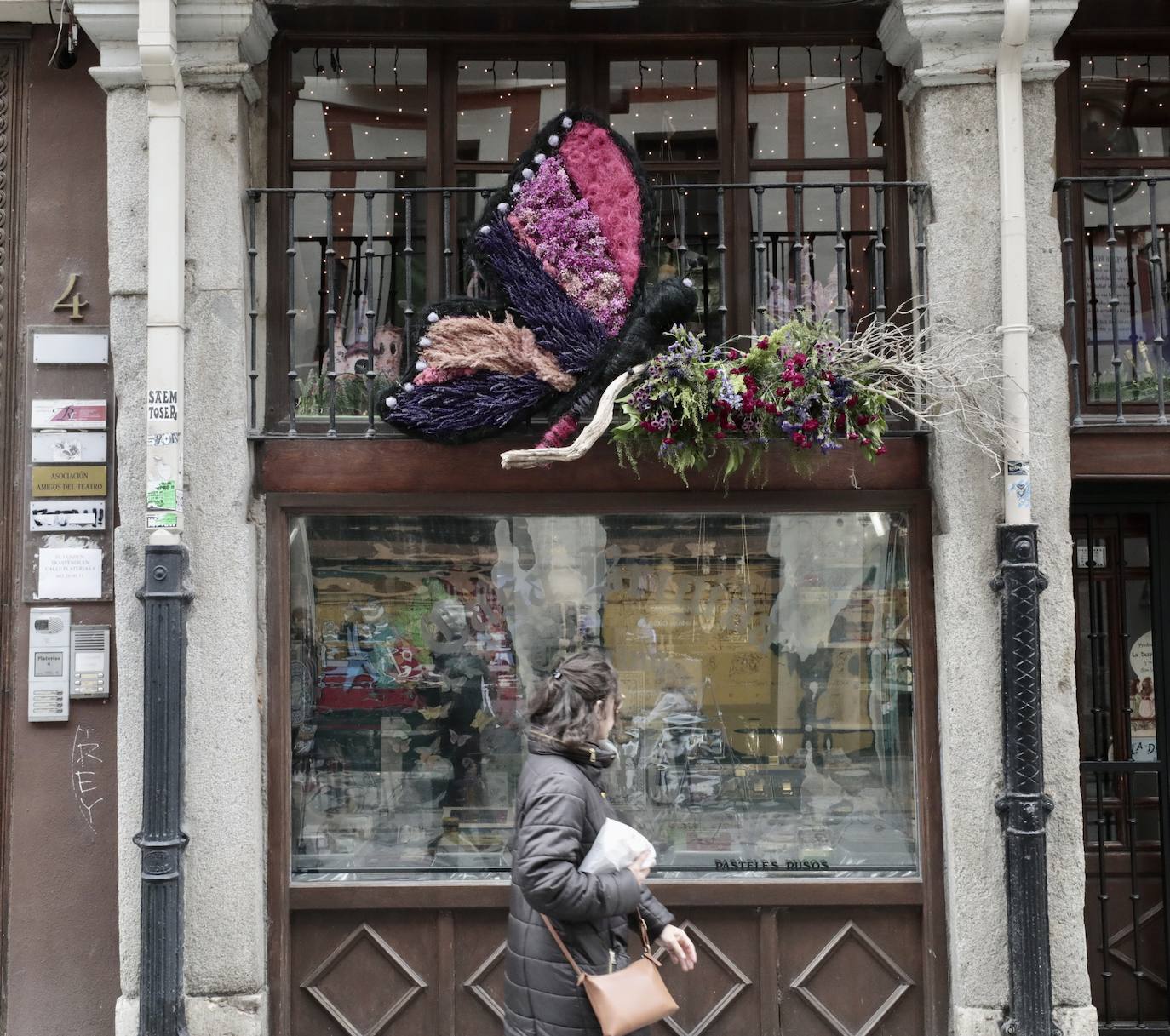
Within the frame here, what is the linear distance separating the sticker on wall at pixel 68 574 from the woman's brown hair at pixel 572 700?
2.78m

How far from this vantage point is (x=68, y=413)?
17.2 feet

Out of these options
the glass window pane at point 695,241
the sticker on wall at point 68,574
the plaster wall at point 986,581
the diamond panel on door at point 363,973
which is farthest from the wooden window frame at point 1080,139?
the sticker on wall at point 68,574

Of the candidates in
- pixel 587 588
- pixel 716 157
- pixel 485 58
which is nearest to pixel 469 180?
pixel 485 58

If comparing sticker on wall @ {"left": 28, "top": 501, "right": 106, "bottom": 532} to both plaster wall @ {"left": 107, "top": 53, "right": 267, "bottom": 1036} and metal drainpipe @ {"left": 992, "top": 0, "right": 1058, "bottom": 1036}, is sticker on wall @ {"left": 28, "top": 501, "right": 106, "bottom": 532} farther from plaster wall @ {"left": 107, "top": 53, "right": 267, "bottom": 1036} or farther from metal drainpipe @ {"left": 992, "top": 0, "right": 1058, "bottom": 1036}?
metal drainpipe @ {"left": 992, "top": 0, "right": 1058, "bottom": 1036}

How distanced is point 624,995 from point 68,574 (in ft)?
11.1

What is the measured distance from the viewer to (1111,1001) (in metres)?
5.38

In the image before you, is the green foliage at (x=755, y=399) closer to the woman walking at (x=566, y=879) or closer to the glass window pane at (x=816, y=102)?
the glass window pane at (x=816, y=102)

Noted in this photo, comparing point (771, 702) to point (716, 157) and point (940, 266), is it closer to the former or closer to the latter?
point (940, 266)

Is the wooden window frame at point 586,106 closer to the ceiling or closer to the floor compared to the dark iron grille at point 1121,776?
closer to the ceiling

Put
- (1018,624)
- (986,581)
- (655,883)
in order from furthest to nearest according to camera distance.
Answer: (655,883) → (986,581) → (1018,624)

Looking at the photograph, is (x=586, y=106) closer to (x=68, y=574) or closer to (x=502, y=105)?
(x=502, y=105)

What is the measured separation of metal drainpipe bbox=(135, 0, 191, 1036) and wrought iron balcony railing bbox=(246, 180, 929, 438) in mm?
487

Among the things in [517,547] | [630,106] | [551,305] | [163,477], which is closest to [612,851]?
[517,547]

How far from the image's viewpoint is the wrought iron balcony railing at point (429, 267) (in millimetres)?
5172
